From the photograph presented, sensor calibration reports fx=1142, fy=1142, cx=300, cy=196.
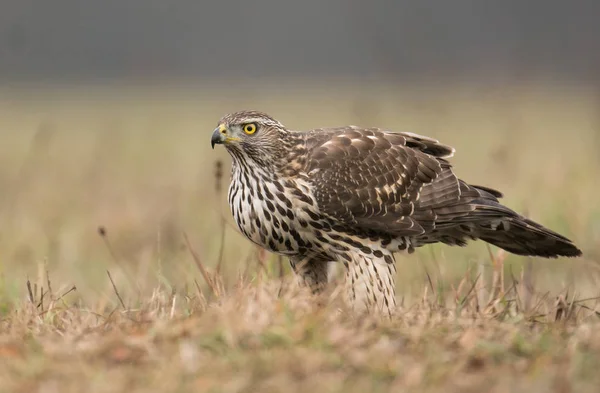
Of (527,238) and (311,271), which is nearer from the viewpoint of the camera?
(311,271)

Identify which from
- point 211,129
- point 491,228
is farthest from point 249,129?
point 211,129

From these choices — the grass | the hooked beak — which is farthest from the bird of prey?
the grass

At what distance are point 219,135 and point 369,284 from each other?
3.65ft

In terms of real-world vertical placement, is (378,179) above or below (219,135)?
below

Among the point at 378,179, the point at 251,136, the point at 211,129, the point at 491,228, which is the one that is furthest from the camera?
the point at 211,129

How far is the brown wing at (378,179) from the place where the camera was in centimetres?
604

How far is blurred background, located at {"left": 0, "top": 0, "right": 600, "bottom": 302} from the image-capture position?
8.72m

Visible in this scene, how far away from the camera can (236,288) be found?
17.5 feet

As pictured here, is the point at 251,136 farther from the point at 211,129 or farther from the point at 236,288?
the point at 211,129

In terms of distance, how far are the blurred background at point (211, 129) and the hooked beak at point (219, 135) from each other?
0.63 metres

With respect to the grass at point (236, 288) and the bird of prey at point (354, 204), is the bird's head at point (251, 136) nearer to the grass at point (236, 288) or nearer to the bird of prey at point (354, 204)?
the bird of prey at point (354, 204)

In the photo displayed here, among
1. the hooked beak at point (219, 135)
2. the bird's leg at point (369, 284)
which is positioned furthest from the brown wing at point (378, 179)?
the hooked beak at point (219, 135)

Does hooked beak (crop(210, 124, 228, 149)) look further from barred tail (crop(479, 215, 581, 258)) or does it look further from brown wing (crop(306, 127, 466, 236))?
barred tail (crop(479, 215, 581, 258))

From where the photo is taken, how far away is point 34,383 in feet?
13.7
